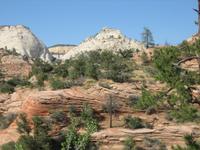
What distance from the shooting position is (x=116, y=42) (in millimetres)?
65125

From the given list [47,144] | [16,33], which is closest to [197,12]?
[47,144]

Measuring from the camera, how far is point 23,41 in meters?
67.6

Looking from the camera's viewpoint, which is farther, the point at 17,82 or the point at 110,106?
the point at 17,82

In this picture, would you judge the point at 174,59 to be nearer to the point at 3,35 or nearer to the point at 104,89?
the point at 104,89

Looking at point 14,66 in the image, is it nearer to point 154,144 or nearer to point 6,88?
point 6,88

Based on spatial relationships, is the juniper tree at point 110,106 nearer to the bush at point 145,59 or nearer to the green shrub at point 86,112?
the green shrub at point 86,112

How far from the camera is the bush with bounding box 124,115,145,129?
98.7 feet

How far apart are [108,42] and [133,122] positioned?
118 ft

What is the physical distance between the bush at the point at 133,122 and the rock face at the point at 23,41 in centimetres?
3589

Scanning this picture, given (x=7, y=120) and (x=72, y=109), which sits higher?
(x=72, y=109)

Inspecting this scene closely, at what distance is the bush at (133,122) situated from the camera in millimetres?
30095

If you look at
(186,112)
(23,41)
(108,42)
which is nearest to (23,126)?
(186,112)

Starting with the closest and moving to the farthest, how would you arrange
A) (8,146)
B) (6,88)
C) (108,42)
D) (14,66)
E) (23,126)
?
(8,146), (23,126), (6,88), (14,66), (108,42)

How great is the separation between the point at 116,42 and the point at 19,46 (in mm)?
11390
